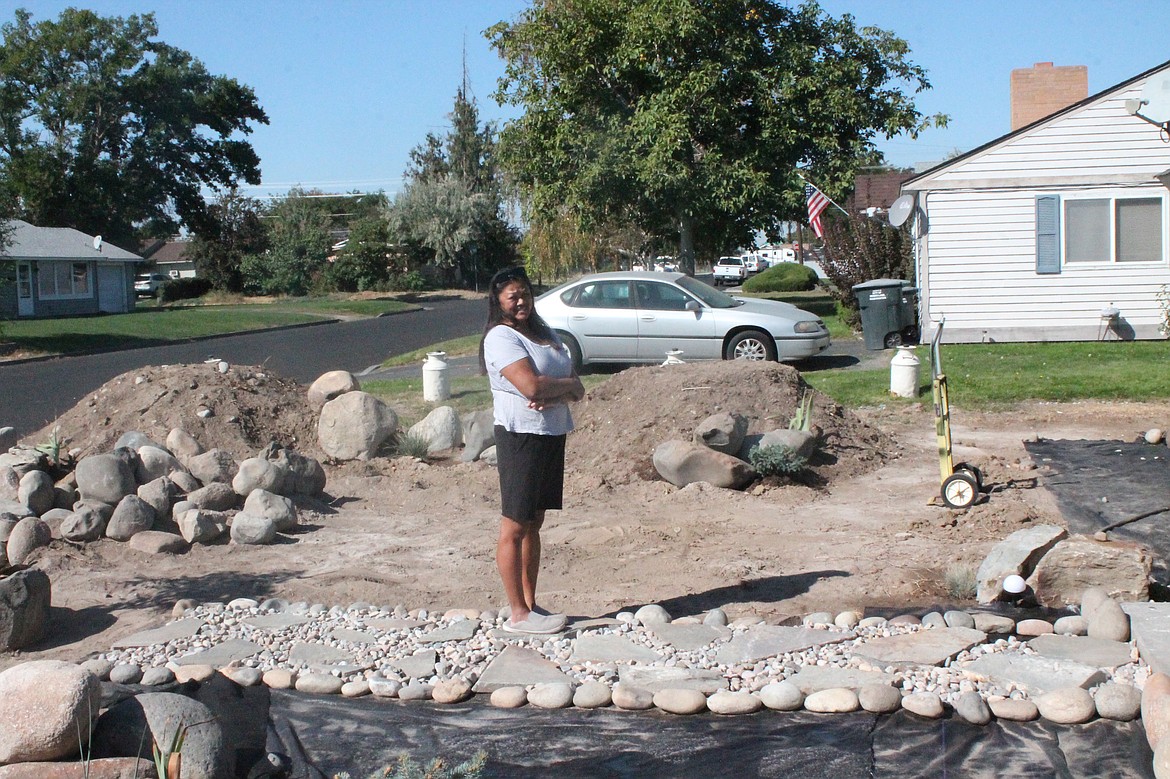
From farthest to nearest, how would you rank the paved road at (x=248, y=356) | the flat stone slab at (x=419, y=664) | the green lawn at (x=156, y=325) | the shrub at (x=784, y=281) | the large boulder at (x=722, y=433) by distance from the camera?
the shrub at (x=784, y=281) < the green lawn at (x=156, y=325) < the paved road at (x=248, y=356) < the large boulder at (x=722, y=433) < the flat stone slab at (x=419, y=664)

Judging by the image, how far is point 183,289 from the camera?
53.9 meters

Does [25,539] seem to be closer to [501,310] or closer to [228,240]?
[501,310]

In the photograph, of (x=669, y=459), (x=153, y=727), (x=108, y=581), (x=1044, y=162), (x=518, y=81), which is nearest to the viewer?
(x=153, y=727)

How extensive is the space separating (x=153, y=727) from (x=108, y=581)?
9.07 feet

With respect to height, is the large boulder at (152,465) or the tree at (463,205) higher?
the tree at (463,205)

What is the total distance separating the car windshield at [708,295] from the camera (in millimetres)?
15320

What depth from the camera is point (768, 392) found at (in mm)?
9484

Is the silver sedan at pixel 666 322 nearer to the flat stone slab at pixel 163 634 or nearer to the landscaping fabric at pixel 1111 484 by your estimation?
the landscaping fabric at pixel 1111 484

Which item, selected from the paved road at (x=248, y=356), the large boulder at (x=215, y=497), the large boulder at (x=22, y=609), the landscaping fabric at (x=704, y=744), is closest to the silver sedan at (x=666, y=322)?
the paved road at (x=248, y=356)

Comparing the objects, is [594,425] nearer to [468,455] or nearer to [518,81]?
[468,455]

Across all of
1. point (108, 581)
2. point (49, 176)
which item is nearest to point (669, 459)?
point (108, 581)

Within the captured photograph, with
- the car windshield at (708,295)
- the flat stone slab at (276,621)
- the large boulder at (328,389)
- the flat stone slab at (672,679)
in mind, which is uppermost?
the car windshield at (708,295)

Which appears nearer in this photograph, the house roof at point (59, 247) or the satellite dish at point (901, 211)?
the satellite dish at point (901, 211)

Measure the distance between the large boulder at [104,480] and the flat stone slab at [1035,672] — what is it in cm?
525
